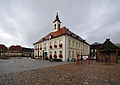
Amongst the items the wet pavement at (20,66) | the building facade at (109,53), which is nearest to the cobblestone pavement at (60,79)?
the wet pavement at (20,66)

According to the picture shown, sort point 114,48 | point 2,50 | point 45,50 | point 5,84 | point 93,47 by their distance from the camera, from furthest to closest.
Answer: point 2,50 < point 93,47 < point 45,50 < point 114,48 < point 5,84

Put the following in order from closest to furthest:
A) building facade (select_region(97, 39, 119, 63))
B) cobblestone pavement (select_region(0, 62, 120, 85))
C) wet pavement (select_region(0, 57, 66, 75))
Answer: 1. cobblestone pavement (select_region(0, 62, 120, 85))
2. wet pavement (select_region(0, 57, 66, 75))
3. building facade (select_region(97, 39, 119, 63))

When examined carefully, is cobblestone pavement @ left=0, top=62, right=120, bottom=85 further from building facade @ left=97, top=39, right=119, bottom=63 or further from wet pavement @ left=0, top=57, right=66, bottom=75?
building facade @ left=97, top=39, right=119, bottom=63

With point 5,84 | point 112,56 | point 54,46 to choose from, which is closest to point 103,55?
point 112,56

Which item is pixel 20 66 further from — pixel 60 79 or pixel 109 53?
pixel 109 53

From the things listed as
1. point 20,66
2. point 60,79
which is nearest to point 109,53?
point 60,79

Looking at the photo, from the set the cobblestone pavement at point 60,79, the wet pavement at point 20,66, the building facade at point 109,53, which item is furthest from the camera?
the building facade at point 109,53

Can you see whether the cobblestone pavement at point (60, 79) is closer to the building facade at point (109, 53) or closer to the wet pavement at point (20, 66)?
the wet pavement at point (20, 66)

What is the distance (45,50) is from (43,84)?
21.3 metres

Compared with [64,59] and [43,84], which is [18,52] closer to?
[64,59]

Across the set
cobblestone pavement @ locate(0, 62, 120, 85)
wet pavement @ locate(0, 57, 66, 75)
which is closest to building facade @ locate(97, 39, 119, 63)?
wet pavement @ locate(0, 57, 66, 75)

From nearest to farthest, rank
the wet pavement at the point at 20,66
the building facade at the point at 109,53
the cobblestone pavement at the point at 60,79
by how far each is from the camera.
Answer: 1. the cobblestone pavement at the point at 60,79
2. the wet pavement at the point at 20,66
3. the building facade at the point at 109,53

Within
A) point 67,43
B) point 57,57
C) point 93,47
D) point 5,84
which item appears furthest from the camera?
point 93,47

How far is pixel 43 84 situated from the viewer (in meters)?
3.67
